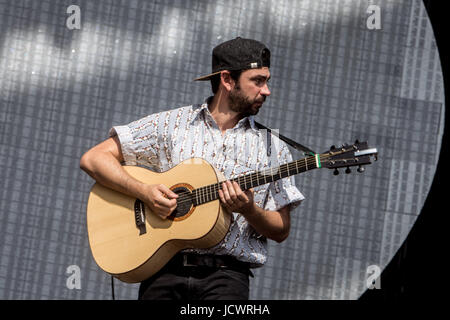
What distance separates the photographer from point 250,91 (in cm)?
238

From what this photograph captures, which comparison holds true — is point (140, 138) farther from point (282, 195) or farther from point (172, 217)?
point (282, 195)

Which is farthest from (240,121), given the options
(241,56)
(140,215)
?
(140,215)

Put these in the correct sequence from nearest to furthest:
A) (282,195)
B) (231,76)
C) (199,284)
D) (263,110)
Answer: (199,284)
(282,195)
(231,76)
(263,110)

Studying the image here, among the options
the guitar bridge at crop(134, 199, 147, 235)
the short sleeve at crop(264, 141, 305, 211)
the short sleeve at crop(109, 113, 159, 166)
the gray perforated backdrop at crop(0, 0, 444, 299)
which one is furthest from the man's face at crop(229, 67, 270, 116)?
the gray perforated backdrop at crop(0, 0, 444, 299)

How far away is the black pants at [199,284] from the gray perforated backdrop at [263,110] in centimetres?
129

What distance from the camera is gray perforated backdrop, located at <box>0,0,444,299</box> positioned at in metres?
3.50

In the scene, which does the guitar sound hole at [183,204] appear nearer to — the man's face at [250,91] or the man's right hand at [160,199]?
the man's right hand at [160,199]

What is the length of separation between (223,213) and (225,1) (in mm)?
1654

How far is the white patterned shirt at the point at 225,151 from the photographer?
7.54 feet

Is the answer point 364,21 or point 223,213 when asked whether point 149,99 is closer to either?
point 364,21

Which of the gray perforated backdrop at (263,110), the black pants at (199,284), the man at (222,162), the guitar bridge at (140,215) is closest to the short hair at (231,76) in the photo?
the man at (222,162)

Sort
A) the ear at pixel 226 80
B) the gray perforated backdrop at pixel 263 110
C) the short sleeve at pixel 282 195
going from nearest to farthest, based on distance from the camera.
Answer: the short sleeve at pixel 282 195 → the ear at pixel 226 80 → the gray perforated backdrop at pixel 263 110

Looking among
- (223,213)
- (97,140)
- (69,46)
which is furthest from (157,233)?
(69,46)

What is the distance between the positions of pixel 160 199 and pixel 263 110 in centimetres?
138
